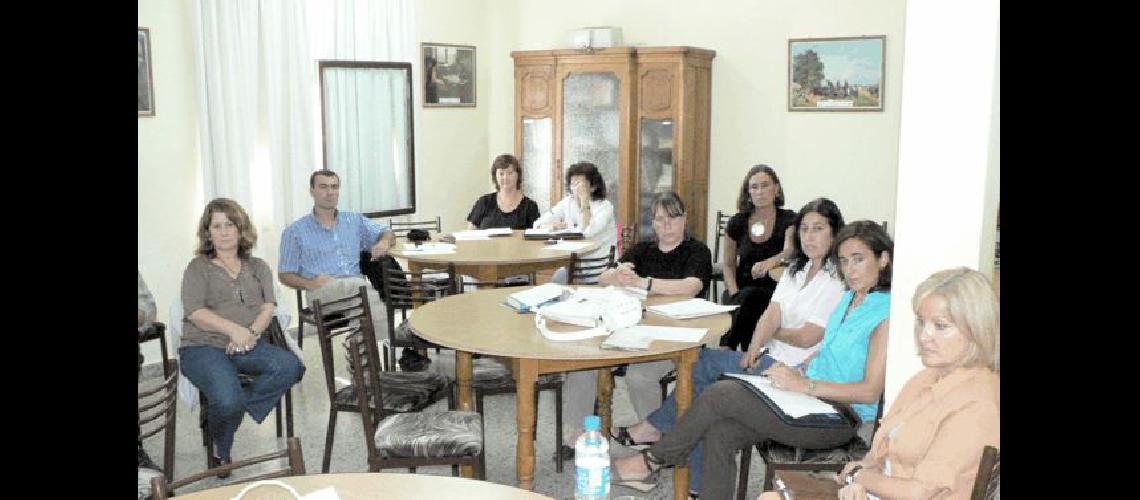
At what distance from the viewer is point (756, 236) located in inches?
234

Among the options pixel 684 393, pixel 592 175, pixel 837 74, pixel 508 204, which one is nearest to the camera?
pixel 684 393

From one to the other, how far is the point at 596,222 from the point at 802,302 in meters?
2.49

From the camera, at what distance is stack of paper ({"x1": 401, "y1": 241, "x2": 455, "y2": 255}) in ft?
19.3

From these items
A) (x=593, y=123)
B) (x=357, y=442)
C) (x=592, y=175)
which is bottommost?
(x=357, y=442)

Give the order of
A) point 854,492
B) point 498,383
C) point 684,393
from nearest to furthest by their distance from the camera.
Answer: point 854,492 → point 684,393 → point 498,383

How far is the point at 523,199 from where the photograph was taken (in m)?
7.11

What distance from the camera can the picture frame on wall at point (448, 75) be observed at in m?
7.99

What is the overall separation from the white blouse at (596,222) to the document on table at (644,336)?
2437 mm

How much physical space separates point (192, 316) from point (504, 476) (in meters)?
1.50

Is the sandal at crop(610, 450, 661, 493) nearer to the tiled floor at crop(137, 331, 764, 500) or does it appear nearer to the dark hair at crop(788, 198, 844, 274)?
the tiled floor at crop(137, 331, 764, 500)

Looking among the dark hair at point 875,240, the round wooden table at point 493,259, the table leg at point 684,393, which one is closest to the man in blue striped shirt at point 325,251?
A: the round wooden table at point 493,259

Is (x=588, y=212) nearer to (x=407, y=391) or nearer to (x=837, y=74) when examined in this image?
(x=837, y=74)

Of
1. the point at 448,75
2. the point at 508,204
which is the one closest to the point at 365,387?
the point at 508,204
